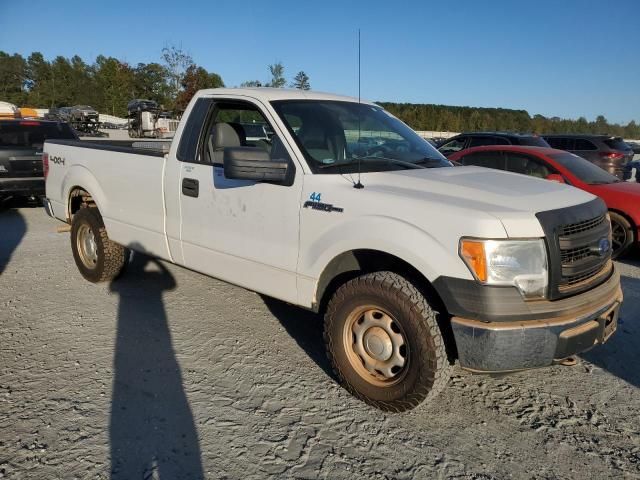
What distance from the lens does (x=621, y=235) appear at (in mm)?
7074

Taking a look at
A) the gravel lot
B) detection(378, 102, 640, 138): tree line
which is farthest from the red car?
detection(378, 102, 640, 138): tree line

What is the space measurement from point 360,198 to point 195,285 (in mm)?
3061

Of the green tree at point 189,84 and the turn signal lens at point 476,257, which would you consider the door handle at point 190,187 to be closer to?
the turn signal lens at point 476,257

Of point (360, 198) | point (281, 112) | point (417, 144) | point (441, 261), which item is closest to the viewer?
point (441, 261)

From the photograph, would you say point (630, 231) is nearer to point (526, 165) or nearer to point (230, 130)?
point (526, 165)

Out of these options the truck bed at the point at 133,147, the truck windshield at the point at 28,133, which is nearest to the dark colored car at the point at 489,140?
the truck bed at the point at 133,147

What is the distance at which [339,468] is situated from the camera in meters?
2.62

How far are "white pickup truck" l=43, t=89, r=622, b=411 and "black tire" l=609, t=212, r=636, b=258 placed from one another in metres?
4.19

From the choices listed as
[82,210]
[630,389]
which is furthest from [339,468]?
[82,210]

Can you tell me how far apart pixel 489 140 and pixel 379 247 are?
1094cm

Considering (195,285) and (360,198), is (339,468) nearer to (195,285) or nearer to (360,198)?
(360,198)

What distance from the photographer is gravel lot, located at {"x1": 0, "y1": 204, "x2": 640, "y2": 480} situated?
8.67ft

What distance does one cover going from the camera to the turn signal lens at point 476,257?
8.64 ft

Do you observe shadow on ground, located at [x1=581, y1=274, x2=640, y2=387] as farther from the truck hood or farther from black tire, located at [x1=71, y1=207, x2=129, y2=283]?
black tire, located at [x1=71, y1=207, x2=129, y2=283]
